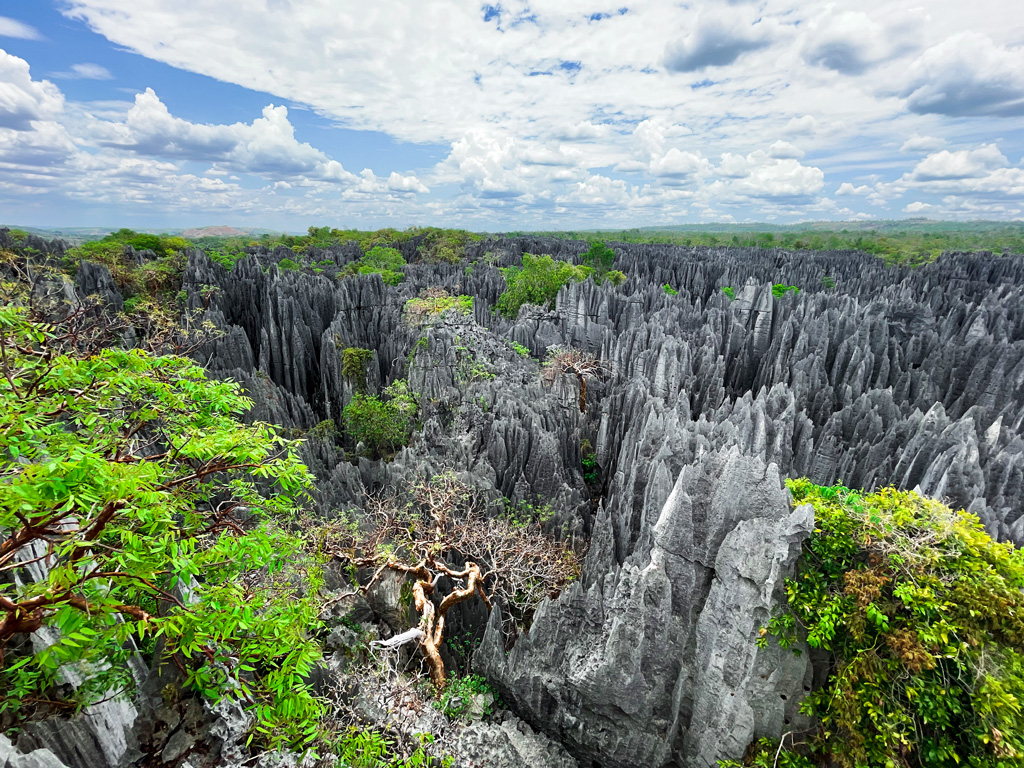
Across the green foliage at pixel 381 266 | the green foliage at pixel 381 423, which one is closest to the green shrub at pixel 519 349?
the green foliage at pixel 381 423

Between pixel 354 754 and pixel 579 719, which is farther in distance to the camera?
pixel 579 719

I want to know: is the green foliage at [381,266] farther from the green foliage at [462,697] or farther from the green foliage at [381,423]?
the green foliage at [462,697]

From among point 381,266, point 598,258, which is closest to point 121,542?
point 381,266

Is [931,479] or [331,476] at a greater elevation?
[931,479]

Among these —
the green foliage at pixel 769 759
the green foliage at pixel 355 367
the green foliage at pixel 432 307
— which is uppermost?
the green foliage at pixel 432 307

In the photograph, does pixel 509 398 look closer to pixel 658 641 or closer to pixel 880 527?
pixel 658 641

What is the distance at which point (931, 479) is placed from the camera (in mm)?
11734

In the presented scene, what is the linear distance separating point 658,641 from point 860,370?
19231 millimetres

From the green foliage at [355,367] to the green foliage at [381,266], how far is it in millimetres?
27882

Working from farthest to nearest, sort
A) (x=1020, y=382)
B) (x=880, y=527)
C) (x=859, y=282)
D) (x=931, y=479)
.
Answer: (x=859, y=282)
(x=1020, y=382)
(x=931, y=479)
(x=880, y=527)

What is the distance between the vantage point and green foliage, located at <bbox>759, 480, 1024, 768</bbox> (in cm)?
556

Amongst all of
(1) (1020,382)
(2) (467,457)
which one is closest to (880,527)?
(2) (467,457)

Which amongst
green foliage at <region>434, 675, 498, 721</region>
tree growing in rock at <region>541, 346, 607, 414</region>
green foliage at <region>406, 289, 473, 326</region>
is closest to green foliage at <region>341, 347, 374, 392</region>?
green foliage at <region>406, 289, 473, 326</region>

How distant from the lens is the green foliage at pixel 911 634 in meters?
5.56
